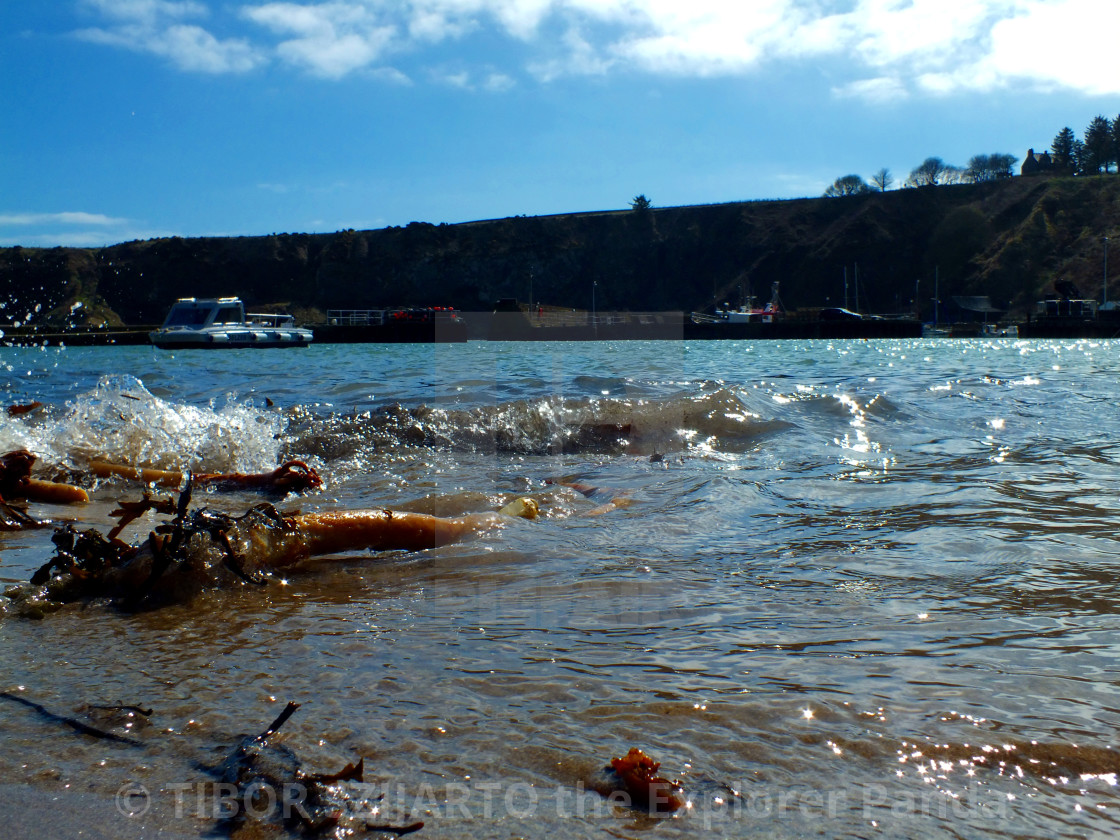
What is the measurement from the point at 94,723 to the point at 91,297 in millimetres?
88560

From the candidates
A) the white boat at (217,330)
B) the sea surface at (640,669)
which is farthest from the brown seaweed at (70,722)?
the white boat at (217,330)

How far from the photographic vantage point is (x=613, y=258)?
88625 mm

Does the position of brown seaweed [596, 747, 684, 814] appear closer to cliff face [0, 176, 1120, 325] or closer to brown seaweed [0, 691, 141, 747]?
brown seaweed [0, 691, 141, 747]

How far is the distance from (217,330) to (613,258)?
53.9 meters

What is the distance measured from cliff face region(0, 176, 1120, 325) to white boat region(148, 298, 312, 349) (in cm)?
3751

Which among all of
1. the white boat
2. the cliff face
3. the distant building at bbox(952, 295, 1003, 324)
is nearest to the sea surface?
the white boat

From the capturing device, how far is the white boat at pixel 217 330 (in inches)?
1618

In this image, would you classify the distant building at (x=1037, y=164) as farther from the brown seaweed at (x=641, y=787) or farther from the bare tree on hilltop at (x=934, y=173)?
the brown seaweed at (x=641, y=787)

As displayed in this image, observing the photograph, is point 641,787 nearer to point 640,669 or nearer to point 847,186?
point 640,669

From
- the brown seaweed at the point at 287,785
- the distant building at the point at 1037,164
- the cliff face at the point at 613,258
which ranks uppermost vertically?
the distant building at the point at 1037,164

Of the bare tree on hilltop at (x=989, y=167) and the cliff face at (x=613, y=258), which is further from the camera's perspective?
the bare tree on hilltop at (x=989, y=167)

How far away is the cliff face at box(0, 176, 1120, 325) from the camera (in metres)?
79.0

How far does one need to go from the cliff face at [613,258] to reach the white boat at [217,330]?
3751 centimetres

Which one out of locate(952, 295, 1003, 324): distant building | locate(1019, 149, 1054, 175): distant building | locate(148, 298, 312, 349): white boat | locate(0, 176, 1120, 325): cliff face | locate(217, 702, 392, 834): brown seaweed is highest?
locate(1019, 149, 1054, 175): distant building
